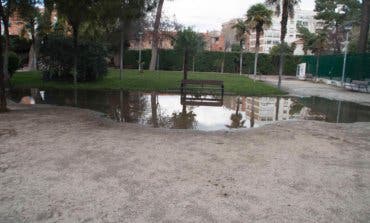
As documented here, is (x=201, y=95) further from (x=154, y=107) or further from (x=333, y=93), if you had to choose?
(x=333, y=93)

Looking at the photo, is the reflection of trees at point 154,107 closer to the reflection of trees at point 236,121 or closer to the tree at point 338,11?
the reflection of trees at point 236,121

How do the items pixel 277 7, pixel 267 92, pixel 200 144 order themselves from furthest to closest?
1. pixel 277 7
2. pixel 267 92
3. pixel 200 144

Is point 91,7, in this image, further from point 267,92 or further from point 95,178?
point 267,92

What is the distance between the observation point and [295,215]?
4.20 m

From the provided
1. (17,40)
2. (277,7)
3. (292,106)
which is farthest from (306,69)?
(17,40)

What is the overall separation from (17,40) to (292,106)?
2858 cm

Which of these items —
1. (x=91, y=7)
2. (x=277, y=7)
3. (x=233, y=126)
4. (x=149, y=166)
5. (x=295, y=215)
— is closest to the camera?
(x=295, y=215)

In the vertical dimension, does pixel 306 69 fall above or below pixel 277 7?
below

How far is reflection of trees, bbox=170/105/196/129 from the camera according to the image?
9.90 meters

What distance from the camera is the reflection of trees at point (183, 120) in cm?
990

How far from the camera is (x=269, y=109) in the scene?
1409 cm

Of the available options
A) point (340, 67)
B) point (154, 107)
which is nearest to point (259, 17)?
point (340, 67)

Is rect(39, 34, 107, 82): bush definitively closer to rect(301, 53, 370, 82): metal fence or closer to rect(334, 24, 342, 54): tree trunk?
rect(301, 53, 370, 82): metal fence

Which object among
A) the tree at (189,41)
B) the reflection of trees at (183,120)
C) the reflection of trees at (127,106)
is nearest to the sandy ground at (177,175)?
the reflection of trees at (183,120)
